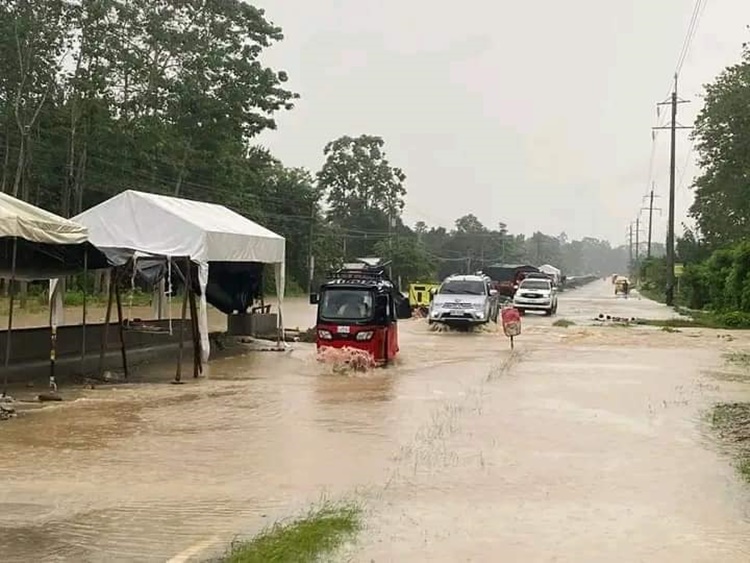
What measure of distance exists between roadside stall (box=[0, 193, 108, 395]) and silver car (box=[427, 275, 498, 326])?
16.1 metres

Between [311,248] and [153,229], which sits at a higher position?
[311,248]

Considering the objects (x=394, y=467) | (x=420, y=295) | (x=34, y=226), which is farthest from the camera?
(x=420, y=295)

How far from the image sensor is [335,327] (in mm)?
20859

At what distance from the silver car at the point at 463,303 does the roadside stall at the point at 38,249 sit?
52.8 feet

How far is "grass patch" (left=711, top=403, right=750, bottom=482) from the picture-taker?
36.3 feet

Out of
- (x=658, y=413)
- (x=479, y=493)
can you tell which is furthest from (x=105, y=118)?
(x=479, y=493)

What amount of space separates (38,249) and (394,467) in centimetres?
897

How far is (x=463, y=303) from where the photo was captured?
33.5 meters

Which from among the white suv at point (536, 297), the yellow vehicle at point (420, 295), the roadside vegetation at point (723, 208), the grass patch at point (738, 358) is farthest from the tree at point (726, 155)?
the grass patch at point (738, 358)

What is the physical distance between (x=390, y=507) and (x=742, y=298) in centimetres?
3545

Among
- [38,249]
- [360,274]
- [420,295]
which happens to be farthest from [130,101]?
[38,249]

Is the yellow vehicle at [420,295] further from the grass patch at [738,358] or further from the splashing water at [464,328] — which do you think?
the grass patch at [738,358]

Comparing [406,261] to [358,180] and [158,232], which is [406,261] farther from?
[158,232]

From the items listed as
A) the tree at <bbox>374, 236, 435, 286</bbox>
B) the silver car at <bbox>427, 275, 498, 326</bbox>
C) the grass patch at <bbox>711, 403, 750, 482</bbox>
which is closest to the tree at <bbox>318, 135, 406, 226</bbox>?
the tree at <bbox>374, 236, 435, 286</bbox>
